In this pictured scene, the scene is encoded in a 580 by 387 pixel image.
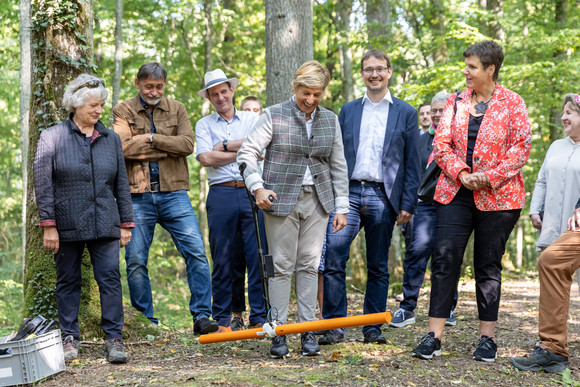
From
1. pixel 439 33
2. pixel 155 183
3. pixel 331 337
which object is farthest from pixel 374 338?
pixel 439 33

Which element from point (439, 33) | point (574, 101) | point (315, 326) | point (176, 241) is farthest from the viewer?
point (439, 33)

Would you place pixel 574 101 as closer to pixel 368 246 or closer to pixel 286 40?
pixel 368 246

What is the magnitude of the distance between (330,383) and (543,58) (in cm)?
1296

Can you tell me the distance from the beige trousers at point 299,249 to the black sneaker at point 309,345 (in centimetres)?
13

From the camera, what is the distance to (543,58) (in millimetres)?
14383

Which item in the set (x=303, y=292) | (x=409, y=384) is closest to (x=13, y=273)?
(x=303, y=292)

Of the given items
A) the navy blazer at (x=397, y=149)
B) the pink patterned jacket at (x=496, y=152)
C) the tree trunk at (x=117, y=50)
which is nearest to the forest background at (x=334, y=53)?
the tree trunk at (x=117, y=50)

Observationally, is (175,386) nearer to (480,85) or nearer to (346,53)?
(480,85)

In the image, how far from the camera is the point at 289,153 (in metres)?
4.59

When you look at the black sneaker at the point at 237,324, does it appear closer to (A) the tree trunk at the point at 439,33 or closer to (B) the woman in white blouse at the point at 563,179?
(B) the woman in white blouse at the point at 563,179

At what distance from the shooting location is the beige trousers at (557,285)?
438cm

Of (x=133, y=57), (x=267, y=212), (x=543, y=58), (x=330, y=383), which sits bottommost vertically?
(x=330, y=383)

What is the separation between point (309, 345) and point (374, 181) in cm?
153

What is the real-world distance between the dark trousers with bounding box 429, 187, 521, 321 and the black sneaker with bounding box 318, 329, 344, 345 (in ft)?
2.95
